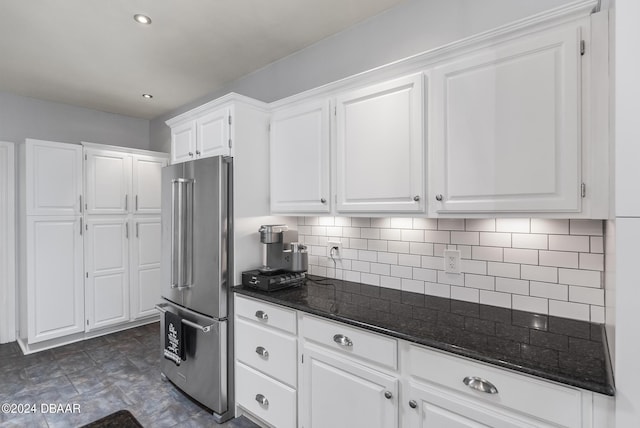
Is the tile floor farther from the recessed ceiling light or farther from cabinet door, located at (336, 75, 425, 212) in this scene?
the recessed ceiling light

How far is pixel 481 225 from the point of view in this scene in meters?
1.81

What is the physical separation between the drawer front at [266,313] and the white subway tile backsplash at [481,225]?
111cm

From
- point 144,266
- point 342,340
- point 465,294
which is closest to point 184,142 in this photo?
point 342,340

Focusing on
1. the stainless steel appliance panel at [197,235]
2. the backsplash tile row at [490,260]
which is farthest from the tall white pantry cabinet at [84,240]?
the backsplash tile row at [490,260]

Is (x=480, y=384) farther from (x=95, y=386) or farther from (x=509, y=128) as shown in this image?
(x=95, y=386)

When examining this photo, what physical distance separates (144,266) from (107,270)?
0.41 m

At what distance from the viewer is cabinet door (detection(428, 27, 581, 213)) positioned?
1310 millimetres

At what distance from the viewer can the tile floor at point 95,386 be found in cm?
231

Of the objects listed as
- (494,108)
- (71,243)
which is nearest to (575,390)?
(494,108)

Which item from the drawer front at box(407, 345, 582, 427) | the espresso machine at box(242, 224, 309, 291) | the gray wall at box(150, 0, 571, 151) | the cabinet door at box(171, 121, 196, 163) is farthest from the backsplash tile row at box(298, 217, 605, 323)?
the cabinet door at box(171, 121, 196, 163)

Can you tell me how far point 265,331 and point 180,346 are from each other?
83 centimetres

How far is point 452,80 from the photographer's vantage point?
1613 mm

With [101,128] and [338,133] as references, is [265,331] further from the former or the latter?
[101,128]

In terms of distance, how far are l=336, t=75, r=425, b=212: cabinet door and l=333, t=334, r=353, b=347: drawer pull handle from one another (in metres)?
0.72
